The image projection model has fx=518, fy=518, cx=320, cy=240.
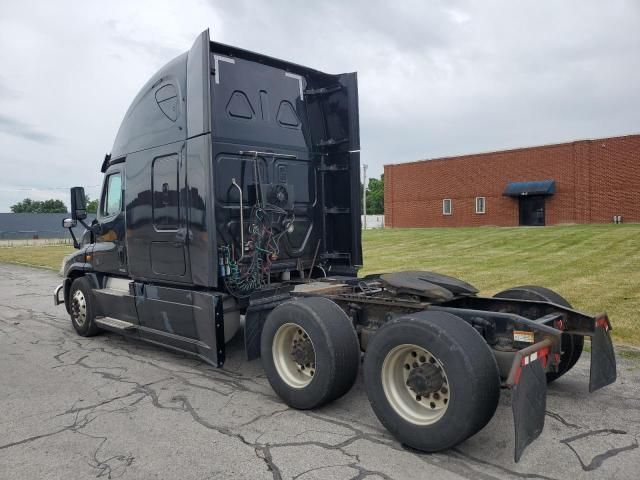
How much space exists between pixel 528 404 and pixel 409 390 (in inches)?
34.0

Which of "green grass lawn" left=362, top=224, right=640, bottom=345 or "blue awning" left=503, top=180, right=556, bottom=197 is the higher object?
"blue awning" left=503, top=180, right=556, bottom=197

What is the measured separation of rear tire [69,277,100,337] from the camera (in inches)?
286

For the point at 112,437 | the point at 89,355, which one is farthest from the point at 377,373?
the point at 89,355

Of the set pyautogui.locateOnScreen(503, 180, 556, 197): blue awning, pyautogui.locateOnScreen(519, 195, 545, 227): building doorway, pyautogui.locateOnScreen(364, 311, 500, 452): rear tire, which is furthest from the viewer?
pyautogui.locateOnScreen(519, 195, 545, 227): building doorway

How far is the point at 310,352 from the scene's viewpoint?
4.45m

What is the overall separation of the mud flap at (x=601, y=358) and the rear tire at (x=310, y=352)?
1.81 meters

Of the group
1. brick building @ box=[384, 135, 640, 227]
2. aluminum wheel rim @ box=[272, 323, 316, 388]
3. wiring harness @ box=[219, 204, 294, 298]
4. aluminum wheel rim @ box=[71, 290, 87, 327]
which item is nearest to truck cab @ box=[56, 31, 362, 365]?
wiring harness @ box=[219, 204, 294, 298]

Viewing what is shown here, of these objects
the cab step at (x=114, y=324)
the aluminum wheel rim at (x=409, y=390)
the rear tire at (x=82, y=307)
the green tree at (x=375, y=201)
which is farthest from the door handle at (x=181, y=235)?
the green tree at (x=375, y=201)

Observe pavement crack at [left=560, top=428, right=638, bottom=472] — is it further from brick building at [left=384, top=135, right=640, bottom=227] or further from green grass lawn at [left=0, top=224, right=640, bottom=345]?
brick building at [left=384, top=135, right=640, bottom=227]

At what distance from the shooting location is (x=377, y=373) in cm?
385

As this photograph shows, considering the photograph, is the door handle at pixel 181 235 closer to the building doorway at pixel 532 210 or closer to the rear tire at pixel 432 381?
the rear tire at pixel 432 381

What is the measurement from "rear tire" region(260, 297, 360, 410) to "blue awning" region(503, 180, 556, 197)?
3167 cm

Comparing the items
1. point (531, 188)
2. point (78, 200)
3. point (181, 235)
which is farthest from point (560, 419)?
point (531, 188)

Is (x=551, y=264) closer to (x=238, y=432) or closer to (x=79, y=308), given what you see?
(x=79, y=308)
